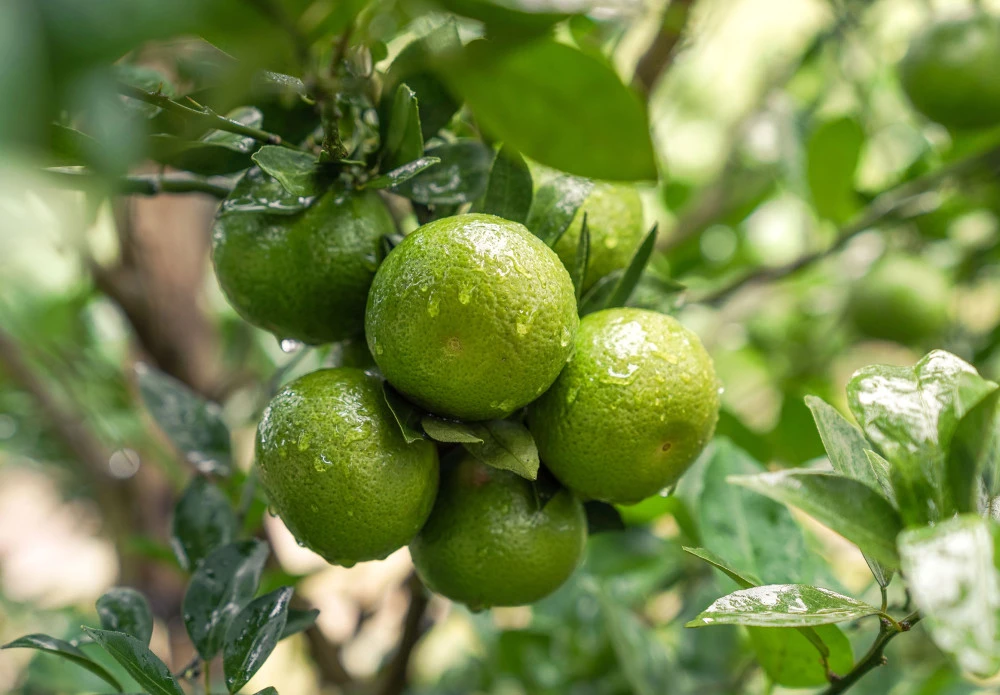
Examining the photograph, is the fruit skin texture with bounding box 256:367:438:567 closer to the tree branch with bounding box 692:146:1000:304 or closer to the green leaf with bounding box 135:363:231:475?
the green leaf with bounding box 135:363:231:475

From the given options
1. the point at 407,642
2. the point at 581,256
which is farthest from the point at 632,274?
the point at 407,642

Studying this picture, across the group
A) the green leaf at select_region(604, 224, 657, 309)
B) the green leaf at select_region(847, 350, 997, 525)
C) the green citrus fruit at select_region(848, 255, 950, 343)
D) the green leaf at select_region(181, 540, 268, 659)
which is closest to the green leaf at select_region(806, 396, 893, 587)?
the green leaf at select_region(847, 350, 997, 525)

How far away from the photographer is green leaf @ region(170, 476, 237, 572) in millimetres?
635

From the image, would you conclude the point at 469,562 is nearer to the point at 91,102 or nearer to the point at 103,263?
the point at 91,102

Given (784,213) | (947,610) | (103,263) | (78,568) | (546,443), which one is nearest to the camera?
(947,610)

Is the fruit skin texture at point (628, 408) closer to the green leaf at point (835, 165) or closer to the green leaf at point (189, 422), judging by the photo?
the green leaf at point (189, 422)

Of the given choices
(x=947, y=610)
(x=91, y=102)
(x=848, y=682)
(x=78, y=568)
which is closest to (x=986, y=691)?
(x=848, y=682)

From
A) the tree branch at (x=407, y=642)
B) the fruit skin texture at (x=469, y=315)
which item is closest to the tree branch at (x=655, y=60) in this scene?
the fruit skin texture at (x=469, y=315)

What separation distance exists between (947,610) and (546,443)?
255 millimetres

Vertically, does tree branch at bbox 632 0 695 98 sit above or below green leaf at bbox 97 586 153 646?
above

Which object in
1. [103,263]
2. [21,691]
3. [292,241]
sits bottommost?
[21,691]

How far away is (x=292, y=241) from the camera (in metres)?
0.49

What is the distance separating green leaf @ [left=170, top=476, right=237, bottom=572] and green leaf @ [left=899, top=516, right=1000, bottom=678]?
51 centimetres

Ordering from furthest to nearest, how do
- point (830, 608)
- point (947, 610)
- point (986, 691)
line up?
point (986, 691) < point (830, 608) < point (947, 610)
